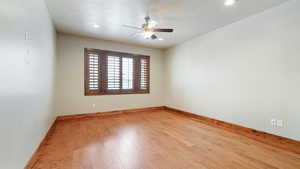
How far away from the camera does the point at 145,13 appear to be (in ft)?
8.98

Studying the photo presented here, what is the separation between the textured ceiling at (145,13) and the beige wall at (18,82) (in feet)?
2.92

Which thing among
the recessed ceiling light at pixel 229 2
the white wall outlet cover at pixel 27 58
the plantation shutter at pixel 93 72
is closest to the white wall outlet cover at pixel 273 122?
the recessed ceiling light at pixel 229 2

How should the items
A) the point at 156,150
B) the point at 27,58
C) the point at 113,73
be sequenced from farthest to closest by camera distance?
the point at 113,73, the point at 156,150, the point at 27,58

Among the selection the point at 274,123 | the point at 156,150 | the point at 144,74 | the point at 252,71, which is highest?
the point at 144,74

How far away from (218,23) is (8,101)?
405 cm

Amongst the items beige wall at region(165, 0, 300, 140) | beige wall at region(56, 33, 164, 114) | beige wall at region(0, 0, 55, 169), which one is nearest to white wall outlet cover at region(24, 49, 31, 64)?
beige wall at region(0, 0, 55, 169)

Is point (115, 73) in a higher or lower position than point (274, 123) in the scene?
higher

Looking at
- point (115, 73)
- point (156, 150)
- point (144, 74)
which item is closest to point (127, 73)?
point (115, 73)

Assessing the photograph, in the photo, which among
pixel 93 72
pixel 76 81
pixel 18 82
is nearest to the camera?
pixel 18 82

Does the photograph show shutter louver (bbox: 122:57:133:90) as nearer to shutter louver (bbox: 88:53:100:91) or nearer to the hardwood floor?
shutter louver (bbox: 88:53:100:91)

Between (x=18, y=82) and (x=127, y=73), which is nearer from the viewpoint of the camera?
(x=18, y=82)

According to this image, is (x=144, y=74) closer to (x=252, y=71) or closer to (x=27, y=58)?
(x=252, y=71)

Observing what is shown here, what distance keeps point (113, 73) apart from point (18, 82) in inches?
127

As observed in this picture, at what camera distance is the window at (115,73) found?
13.9ft
